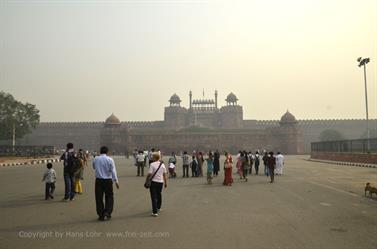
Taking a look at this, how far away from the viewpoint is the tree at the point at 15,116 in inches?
1869

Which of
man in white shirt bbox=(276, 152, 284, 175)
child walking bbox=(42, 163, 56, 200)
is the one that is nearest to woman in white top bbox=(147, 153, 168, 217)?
child walking bbox=(42, 163, 56, 200)

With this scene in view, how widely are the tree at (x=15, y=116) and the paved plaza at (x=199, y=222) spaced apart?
132ft

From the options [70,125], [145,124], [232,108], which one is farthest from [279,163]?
[70,125]

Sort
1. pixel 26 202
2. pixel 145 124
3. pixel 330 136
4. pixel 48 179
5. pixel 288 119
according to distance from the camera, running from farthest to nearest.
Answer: pixel 145 124
pixel 330 136
pixel 288 119
pixel 48 179
pixel 26 202

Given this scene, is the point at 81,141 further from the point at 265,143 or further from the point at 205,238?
the point at 205,238

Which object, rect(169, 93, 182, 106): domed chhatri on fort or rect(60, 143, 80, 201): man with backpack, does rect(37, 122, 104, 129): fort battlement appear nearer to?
rect(169, 93, 182, 106): domed chhatri on fort

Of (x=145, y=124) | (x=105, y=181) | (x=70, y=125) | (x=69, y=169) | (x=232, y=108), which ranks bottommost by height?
(x=105, y=181)

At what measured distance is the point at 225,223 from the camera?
21.2 feet

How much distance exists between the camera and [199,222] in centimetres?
A: 655

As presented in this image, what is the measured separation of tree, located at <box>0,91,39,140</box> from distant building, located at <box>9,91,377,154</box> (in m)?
17.9

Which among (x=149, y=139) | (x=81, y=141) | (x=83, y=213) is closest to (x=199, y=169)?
(x=83, y=213)

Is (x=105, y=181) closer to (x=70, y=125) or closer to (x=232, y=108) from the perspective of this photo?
(x=232, y=108)

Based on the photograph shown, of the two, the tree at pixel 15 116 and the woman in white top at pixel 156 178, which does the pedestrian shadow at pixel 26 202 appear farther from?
the tree at pixel 15 116

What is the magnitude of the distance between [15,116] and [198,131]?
28.1 metres
